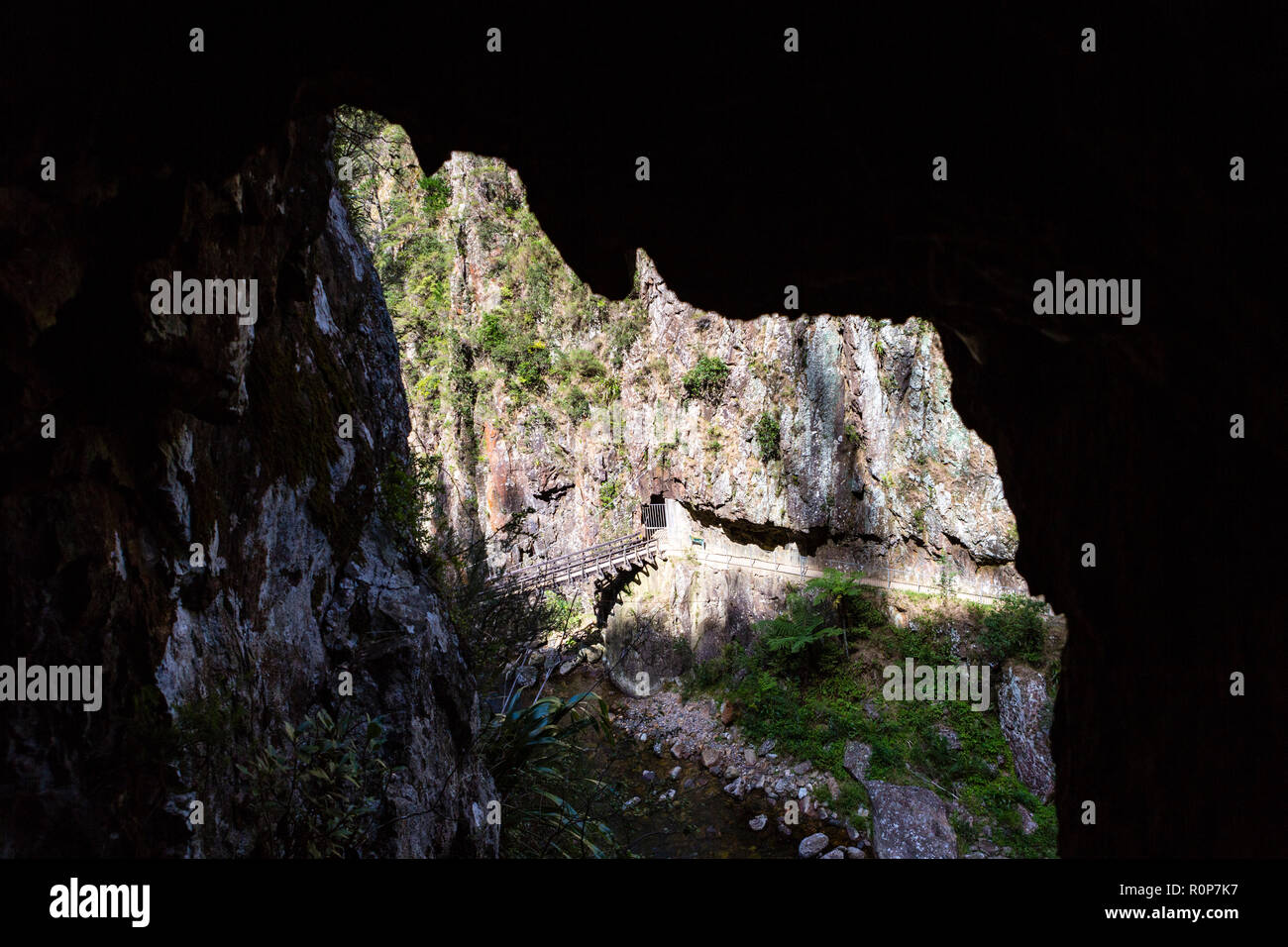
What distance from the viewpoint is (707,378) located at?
20.0 m

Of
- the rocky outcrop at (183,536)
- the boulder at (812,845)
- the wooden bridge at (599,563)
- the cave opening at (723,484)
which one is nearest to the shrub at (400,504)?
the rocky outcrop at (183,536)

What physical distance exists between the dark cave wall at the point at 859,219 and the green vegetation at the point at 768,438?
15024mm

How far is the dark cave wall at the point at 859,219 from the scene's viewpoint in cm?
236

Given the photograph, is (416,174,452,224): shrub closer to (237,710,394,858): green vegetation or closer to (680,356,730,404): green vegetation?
(680,356,730,404): green vegetation

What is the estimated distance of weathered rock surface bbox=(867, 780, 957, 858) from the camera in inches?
434

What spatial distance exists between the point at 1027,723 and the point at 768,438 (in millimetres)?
9102

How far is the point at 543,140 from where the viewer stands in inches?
127

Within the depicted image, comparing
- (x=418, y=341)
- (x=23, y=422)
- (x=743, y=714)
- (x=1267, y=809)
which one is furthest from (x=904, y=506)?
(x=418, y=341)

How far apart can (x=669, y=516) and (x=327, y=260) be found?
15.7 meters

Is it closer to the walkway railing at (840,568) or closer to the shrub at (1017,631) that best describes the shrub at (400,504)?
the shrub at (1017,631)

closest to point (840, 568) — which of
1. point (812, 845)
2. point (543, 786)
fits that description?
point (812, 845)

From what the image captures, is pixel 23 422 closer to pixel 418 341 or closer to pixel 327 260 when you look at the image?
pixel 327 260

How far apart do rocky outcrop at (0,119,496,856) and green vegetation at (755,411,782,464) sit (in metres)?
14.3

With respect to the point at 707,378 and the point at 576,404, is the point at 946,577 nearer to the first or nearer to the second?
the point at 707,378
